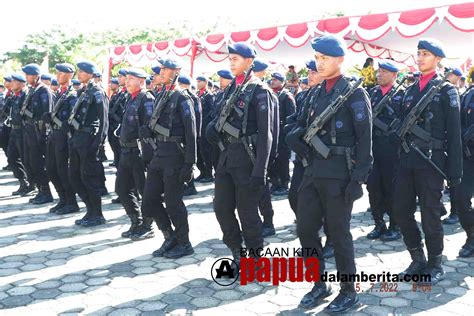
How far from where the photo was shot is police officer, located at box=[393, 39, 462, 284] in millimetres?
4113

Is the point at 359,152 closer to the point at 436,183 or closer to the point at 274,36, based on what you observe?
the point at 436,183

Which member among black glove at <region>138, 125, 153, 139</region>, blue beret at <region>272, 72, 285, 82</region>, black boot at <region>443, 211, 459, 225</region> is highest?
blue beret at <region>272, 72, 285, 82</region>

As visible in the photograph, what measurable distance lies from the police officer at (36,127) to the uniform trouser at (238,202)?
4105mm

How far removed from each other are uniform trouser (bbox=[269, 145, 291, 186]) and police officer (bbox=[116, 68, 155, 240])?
3.12 metres

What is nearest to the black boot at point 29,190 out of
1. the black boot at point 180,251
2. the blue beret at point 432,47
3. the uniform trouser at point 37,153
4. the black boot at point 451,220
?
the uniform trouser at point 37,153

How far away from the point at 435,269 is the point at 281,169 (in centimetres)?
428

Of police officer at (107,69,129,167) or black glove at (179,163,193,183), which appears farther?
police officer at (107,69,129,167)

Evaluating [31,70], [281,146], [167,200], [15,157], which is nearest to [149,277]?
[167,200]

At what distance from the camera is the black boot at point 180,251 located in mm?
4949

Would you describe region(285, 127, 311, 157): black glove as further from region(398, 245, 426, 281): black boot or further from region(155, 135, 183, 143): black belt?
region(398, 245, 426, 281): black boot

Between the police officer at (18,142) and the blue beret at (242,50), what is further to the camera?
the police officer at (18,142)

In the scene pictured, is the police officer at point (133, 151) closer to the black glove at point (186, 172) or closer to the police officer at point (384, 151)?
the black glove at point (186, 172)

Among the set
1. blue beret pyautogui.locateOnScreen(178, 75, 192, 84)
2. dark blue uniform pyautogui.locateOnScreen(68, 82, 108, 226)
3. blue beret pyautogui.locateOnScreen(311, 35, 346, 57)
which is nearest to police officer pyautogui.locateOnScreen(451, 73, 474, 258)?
blue beret pyautogui.locateOnScreen(311, 35, 346, 57)

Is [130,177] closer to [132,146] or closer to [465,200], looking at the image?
[132,146]
